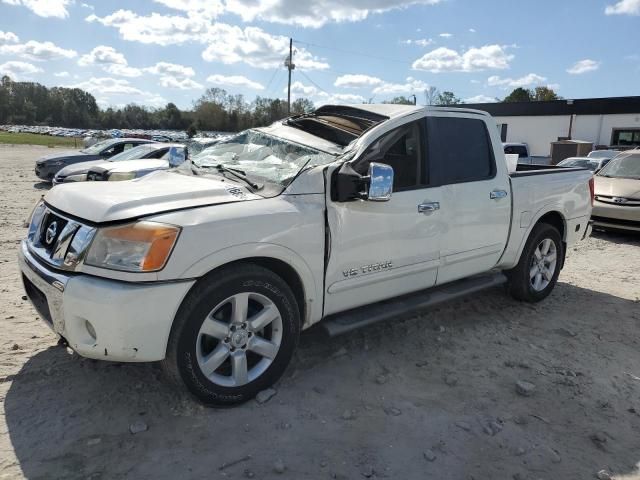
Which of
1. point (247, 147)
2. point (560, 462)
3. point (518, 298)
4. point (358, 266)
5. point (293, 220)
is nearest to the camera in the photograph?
point (560, 462)

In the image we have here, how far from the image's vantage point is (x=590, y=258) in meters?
7.77

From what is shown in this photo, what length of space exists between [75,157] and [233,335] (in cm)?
1442

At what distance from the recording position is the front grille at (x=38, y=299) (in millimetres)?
3119

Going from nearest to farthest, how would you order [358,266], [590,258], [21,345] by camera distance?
[358,266] < [21,345] < [590,258]

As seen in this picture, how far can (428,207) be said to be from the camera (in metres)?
4.00

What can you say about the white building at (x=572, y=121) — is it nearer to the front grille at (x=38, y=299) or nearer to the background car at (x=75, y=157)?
the background car at (x=75, y=157)

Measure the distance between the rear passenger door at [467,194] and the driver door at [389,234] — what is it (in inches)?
5.3

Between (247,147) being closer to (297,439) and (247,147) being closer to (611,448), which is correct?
(297,439)

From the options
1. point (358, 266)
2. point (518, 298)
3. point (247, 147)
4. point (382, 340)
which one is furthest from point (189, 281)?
point (518, 298)

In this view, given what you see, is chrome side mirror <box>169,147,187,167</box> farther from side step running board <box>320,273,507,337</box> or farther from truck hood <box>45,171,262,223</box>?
side step running board <box>320,273,507,337</box>

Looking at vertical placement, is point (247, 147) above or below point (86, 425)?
above

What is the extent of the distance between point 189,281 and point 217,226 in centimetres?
35

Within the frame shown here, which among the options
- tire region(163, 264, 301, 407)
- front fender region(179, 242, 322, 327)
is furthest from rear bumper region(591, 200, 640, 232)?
tire region(163, 264, 301, 407)

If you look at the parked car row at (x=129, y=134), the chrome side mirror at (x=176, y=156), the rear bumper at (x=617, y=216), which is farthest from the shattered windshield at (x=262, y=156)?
the parked car row at (x=129, y=134)
